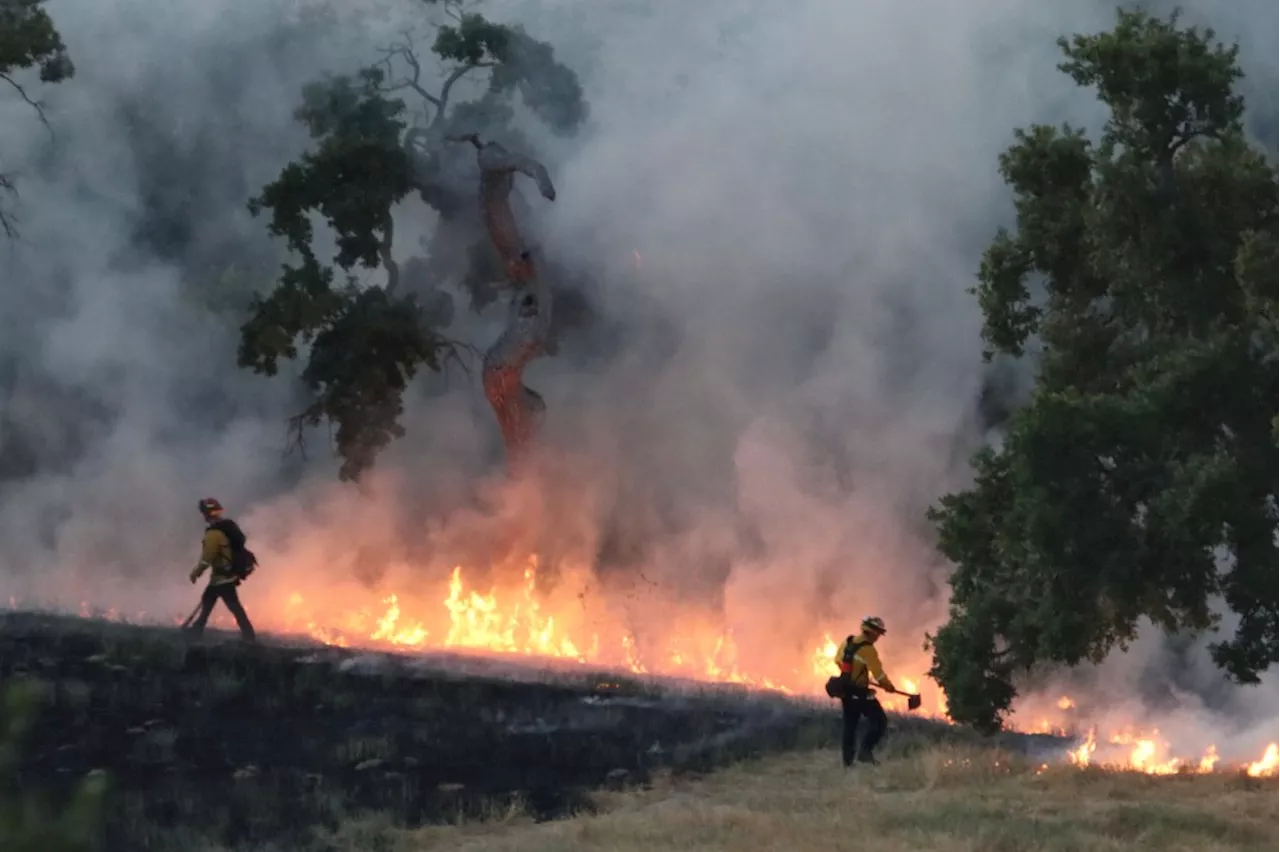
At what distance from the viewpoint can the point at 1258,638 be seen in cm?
1106

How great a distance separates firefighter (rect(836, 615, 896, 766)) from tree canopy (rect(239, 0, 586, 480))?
11299mm

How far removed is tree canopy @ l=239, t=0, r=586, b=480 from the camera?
72.0ft

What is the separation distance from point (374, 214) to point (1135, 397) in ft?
46.1

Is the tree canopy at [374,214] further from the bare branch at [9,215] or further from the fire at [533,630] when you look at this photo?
the bare branch at [9,215]

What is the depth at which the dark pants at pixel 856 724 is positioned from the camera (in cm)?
1230

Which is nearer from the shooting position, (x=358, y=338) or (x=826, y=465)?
(x=358, y=338)

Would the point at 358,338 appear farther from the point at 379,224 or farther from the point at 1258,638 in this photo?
the point at 1258,638

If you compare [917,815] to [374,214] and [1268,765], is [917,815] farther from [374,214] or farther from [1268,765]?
[374,214]

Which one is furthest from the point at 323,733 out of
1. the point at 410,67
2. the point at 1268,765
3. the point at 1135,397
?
the point at 410,67

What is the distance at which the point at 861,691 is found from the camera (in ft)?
40.3

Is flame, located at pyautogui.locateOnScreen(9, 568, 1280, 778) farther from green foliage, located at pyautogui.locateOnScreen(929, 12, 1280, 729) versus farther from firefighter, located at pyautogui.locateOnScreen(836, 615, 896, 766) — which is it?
green foliage, located at pyautogui.locateOnScreen(929, 12, 1280, 729)

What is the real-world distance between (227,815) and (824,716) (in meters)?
6.47

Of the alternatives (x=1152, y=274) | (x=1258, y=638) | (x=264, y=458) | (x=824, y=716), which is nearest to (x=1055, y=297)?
(x=1152, y=274)

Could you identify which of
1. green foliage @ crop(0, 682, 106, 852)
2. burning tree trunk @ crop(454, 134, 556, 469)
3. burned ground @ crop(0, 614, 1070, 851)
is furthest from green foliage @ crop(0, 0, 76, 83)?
green foliage @ crop(0, 682, 106, 852)
